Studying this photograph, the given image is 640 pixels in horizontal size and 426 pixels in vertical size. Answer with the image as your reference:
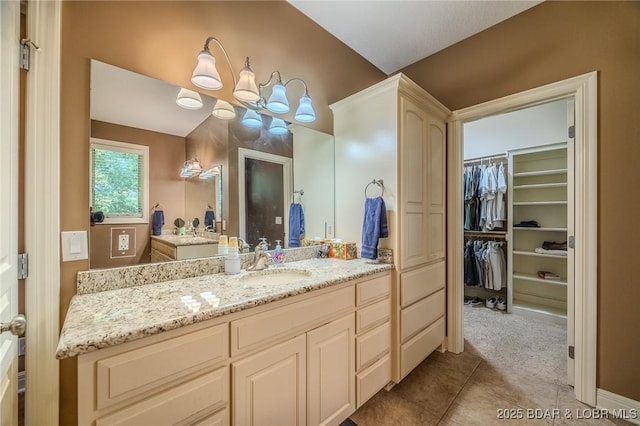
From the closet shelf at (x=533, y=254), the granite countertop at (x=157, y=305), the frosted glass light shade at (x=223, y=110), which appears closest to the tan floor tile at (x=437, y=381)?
the granite countertop at (x=157, y=305)

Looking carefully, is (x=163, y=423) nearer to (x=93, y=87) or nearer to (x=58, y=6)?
(x=93, y=87)

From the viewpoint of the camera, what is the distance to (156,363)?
845 millimetres

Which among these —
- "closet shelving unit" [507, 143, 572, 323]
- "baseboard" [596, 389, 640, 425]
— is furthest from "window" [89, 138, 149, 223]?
"closet shelving unit" [507, 143, 572, 323]

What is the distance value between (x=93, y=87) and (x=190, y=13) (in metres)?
0.69

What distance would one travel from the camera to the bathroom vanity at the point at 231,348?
79 cm

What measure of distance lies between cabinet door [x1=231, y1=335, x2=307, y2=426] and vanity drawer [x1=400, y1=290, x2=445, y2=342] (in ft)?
2.98

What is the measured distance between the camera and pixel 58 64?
1.11 m

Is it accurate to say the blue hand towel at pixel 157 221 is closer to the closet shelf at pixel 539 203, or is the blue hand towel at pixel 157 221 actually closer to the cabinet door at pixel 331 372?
the cabinet door at pixel 331 372

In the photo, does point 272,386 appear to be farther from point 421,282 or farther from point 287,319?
point 421,282

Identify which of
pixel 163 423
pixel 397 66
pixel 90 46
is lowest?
pixel 163 423

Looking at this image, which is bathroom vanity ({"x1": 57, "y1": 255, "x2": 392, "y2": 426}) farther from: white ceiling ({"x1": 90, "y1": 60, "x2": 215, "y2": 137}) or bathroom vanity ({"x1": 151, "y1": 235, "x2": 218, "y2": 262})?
white ceiling ({"x1": 90, "y1": 60, "x2": 215, "y2": 137})

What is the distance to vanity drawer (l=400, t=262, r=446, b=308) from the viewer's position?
6.19 feet

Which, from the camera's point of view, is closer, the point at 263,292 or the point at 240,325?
the point at 240,325

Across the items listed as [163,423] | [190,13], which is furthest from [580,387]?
[190,13]
